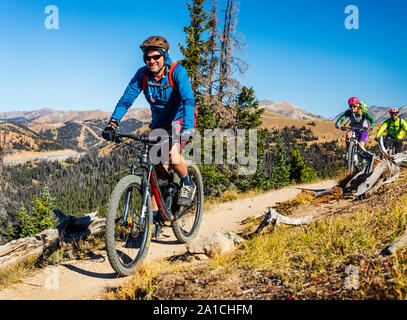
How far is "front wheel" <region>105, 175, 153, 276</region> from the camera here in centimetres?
373

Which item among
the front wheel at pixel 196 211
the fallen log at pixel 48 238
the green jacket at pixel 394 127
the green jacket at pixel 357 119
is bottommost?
the fallen log at pixel 48 238

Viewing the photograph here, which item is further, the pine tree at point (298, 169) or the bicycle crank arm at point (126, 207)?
the pine tree at point (298, 169)

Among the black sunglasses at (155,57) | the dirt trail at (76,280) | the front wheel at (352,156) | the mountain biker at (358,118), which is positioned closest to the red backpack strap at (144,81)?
the black sunglasses at (155,57)

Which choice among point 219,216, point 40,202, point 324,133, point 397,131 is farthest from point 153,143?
point 324,133

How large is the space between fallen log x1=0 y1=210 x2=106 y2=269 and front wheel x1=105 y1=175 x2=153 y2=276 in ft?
7.14

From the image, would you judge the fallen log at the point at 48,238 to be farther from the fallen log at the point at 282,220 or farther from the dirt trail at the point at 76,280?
the fallen log at the point at 282,220

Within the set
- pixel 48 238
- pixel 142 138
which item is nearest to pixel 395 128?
pixel 142 138

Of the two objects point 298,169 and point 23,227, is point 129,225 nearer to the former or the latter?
point 23,227

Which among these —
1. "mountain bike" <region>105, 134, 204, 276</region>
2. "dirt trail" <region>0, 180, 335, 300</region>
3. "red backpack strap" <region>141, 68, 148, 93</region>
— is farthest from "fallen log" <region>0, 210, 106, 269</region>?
"red backpack strap" <region>141, 68, 148, 93</region>

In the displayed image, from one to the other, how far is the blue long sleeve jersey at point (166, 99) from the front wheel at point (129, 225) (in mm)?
1123

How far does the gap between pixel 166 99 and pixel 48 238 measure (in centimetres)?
416

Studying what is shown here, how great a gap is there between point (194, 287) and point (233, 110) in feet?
59.6

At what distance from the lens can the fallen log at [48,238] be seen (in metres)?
5.48
